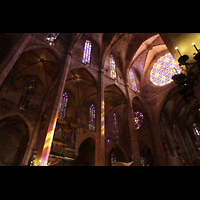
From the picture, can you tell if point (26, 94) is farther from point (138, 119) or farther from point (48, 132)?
point (138, 119)

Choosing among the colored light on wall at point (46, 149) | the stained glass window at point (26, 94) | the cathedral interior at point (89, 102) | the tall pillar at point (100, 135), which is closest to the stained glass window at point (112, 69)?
the cathedral interior at point (89, 102)

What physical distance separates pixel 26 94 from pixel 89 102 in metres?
6.55

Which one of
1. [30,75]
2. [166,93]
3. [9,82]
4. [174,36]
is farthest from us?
[166,93]

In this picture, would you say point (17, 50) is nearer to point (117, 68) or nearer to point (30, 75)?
point (30, 75)

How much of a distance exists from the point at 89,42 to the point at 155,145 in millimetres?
12548

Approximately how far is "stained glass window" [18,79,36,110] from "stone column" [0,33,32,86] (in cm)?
507

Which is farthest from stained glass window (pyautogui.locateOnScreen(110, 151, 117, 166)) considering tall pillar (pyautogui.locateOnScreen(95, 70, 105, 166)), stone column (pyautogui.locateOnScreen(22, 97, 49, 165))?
stone column (pyautogui.locateOnScreen(22, 97, 49, 165))

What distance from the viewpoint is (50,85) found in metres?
13.6

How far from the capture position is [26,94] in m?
12.3

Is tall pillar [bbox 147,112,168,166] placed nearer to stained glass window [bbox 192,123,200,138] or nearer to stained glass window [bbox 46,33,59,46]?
stained glass window [bbox 192,123,200,138]

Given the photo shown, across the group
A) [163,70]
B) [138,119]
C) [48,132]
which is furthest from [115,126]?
[48,132]

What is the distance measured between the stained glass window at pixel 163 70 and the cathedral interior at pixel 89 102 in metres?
0.12

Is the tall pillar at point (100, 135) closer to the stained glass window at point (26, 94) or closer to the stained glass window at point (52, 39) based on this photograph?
the stained glass window at point (52, 39)
